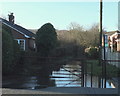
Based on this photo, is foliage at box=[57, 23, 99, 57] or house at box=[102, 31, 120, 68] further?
foliage at box=[57, 23, 99, 57]

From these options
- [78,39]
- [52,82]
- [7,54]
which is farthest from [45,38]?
[78,39]

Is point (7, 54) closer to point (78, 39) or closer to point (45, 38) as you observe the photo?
point (45, 38)

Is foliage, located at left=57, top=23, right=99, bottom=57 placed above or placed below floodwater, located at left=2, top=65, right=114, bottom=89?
above

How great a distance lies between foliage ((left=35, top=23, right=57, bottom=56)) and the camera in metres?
19.4

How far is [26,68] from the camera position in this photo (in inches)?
581

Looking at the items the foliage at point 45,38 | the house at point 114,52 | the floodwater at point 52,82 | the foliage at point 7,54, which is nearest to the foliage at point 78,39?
the house at point 114,52

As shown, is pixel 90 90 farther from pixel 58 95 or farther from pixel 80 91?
pixel 58 95

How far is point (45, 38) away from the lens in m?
19.3

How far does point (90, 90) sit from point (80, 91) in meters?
0.42

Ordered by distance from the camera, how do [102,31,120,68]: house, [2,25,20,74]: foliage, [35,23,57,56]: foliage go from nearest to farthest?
[2,25,20,74]: foliage
[102,31,120,68]: house
[35,23,57,56]: foliage

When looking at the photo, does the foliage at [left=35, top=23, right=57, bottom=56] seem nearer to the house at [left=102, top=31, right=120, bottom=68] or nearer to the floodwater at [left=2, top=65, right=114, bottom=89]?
the house at [left=102, top=31, right=120, bottom=68]

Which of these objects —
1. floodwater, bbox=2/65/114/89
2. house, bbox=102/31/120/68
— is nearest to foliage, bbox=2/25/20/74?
floodwater, bbox=2/65/114/89

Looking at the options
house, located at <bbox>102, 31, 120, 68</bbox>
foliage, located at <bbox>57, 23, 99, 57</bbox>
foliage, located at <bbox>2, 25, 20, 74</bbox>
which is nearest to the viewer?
foliage, located at <bbox>2, 25, 20, 74</bbox>

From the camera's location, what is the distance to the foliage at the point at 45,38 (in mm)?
19364
